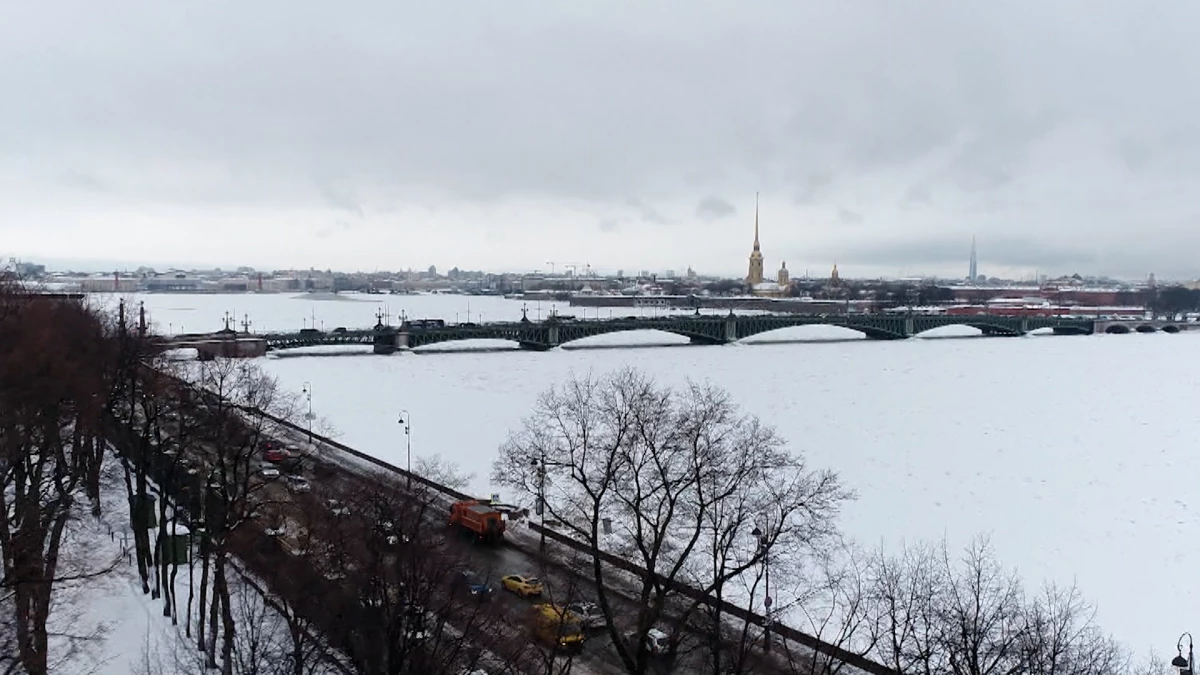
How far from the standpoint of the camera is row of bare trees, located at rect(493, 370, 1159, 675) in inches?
392

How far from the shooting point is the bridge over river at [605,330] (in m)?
58.9

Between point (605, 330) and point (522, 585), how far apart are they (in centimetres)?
5507

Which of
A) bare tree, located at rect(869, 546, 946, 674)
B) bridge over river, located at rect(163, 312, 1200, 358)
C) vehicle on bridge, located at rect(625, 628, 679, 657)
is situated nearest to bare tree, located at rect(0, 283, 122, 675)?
vehicle on bridge, located at rect(625, 628, 679, 657)

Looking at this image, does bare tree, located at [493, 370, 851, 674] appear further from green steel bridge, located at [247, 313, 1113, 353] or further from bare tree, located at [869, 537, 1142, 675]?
green steel bridge, located at [247, 313, 1113, 353]

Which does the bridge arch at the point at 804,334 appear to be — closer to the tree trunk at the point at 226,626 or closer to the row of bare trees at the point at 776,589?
the row of bare trees at the point at 776,589

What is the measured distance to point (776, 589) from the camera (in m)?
14.6

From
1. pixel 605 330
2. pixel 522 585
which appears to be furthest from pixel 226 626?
pixel 605 330

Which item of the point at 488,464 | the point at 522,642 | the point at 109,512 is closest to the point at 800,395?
the point at 488,464

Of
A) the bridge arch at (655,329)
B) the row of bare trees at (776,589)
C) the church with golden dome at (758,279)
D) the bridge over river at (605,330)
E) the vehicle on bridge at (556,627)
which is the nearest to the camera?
the row of bare trees at (776,589)

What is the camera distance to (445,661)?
993 centimetres

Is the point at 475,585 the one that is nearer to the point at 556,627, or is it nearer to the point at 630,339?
the point at 556,627

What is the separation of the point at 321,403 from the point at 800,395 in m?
19.3

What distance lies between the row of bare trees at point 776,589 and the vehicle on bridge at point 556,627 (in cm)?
55

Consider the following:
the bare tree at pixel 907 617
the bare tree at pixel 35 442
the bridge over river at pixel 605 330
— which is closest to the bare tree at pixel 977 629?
the bare tree at pixel 907 617
